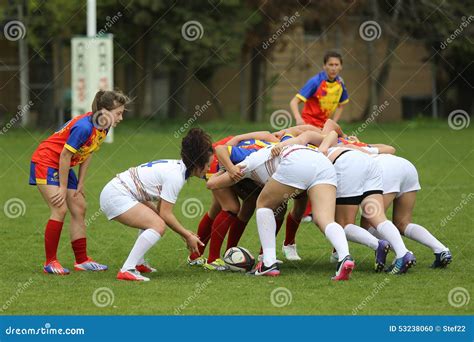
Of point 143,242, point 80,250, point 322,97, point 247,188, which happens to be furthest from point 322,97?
point 143,242

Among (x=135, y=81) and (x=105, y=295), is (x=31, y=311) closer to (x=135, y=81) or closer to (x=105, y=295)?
(x=105, y=295)

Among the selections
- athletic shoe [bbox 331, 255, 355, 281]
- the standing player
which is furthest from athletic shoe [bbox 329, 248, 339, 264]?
the standing player

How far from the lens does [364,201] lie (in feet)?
28.9

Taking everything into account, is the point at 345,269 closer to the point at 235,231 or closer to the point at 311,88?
the point at 235,231

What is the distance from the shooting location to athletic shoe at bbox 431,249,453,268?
29.2ft

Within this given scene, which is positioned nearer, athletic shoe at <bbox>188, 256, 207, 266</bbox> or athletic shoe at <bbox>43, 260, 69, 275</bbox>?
athletic shoe at <bbox>43, 260, 69, 275</bbox>

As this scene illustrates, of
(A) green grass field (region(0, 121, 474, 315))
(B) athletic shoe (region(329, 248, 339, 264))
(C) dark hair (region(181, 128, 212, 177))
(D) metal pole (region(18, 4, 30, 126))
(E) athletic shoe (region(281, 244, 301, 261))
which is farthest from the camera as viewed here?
(D) metal pole (region(18, 4, 30, 126))

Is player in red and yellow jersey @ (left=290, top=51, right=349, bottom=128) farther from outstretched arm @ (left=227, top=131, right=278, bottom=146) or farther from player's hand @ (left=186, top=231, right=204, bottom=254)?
player's hand @ (left=186, top=231, right=204, bottom=254)

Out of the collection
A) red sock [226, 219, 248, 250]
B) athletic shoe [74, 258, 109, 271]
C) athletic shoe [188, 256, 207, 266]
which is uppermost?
red sock [226, 219, 248, 250]

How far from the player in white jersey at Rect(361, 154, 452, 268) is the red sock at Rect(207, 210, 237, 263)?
1.19 meters

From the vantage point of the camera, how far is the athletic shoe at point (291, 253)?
32.0 feet

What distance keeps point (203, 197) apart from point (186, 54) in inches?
740

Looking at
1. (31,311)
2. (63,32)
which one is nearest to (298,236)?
(31,311)

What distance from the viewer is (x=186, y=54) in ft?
110
